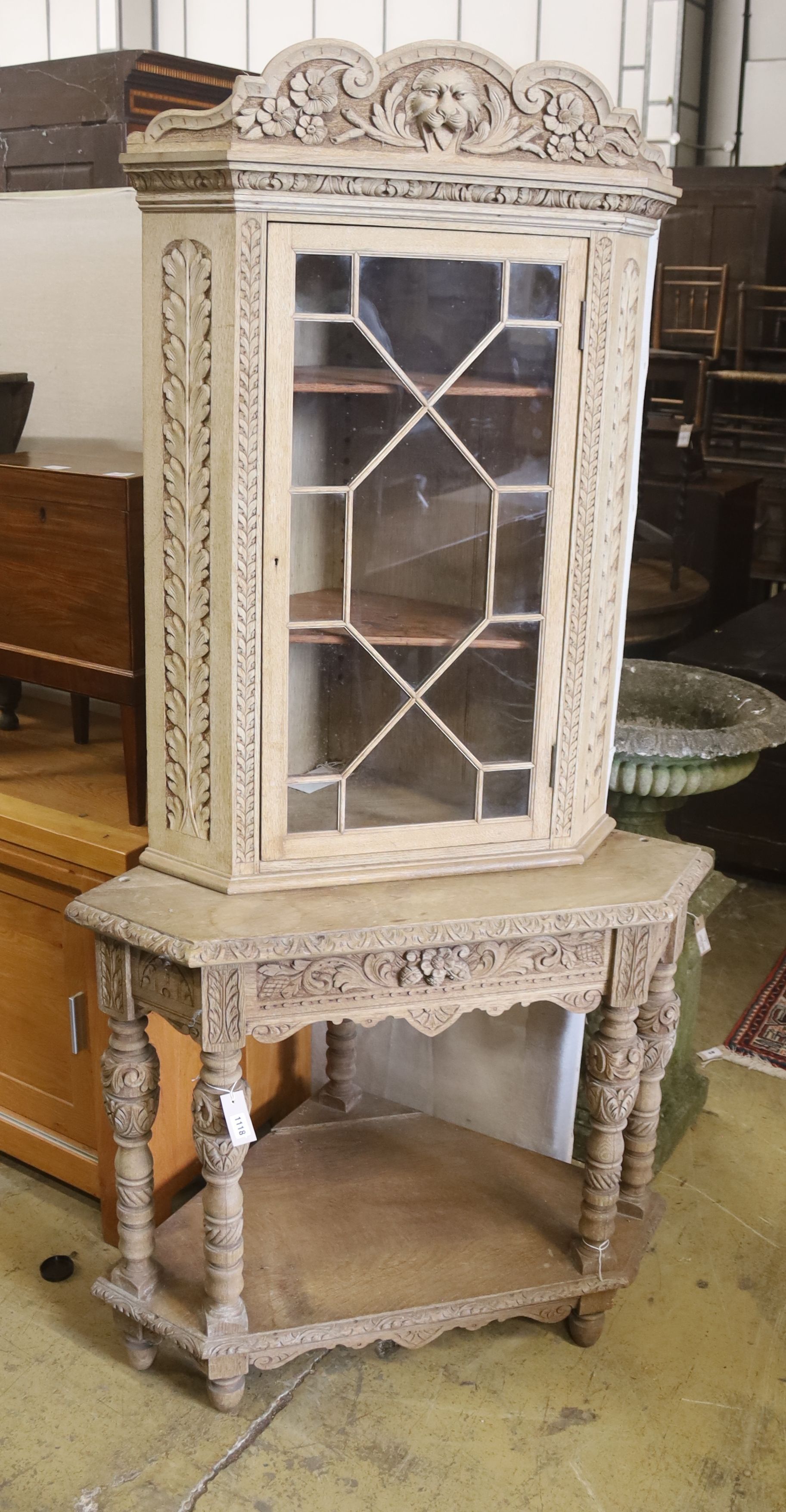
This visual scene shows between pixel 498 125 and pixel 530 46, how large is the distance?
6213 millimetres

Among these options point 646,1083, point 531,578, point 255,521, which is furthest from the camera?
point 646,1083

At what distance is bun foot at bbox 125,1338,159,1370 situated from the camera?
2014 mm

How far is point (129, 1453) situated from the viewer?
1.87m

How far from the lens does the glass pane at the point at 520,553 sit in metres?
1.80

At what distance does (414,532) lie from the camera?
70.0 inches

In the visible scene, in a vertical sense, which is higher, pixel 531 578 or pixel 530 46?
pixel 530 46

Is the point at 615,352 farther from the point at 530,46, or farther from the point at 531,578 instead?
the point at 530,46

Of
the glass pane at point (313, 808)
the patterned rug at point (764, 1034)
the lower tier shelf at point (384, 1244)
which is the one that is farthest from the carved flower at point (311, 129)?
the patterned rug at point (764, 1034)

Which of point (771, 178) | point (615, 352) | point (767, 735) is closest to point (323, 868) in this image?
point (615, 352)

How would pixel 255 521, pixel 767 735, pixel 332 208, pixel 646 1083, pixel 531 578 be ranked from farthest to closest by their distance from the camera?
pixel 767 735
pixel 646 1083
pixel 531 578
pixel 255 521
pixel 332 208

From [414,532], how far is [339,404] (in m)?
0.21

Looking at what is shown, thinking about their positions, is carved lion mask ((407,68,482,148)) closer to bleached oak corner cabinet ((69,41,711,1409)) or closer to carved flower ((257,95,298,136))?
bleached oak corner cabinet ((69,41,711,1409))

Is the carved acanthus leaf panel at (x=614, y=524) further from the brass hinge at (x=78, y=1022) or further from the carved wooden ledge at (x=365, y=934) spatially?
the brass hinge at (x=78, y=1022)

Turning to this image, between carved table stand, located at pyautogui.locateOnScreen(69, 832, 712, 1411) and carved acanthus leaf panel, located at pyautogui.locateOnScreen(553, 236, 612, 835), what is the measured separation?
0.54ft
